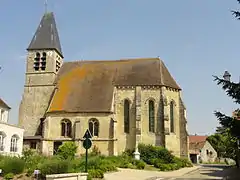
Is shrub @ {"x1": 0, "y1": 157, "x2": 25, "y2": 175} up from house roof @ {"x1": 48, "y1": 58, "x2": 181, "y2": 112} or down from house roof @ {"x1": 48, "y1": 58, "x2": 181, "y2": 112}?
down

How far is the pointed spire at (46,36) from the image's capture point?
4253 cm

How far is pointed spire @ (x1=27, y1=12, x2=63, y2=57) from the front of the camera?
42.5 metres

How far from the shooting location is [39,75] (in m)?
41.7

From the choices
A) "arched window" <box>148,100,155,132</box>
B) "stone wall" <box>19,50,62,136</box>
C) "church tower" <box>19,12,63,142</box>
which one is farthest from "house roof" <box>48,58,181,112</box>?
"arched window" <box>148,100,155,132</box>

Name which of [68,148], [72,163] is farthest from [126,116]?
[72,163]

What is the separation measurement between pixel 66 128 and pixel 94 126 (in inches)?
133

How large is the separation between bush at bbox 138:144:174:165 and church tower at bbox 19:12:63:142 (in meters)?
13.1

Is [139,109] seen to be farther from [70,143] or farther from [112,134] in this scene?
[70,143]

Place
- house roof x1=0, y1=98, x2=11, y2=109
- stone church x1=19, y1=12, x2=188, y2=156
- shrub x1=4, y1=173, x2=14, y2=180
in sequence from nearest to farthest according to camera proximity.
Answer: shrub x1=4, y1=173, x2=14, y2=180
stone church x1=19, y1=12, x2=188, y2=156
house roof x1=0, y1=98, x2=11, y2=109

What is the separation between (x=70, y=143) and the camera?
3544 cm

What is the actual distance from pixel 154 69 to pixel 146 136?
8638mm

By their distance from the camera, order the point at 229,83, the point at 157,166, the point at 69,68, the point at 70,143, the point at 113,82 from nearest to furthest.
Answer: the point at 229,83
the point at 157,166
the point at 70,143
the point at 113,82
the point at 69,68

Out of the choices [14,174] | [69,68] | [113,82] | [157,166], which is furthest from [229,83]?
[69,68]

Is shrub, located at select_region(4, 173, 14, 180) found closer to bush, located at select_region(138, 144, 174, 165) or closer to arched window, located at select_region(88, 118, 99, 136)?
bush, located at select_region(138, 144, 174, 165)
